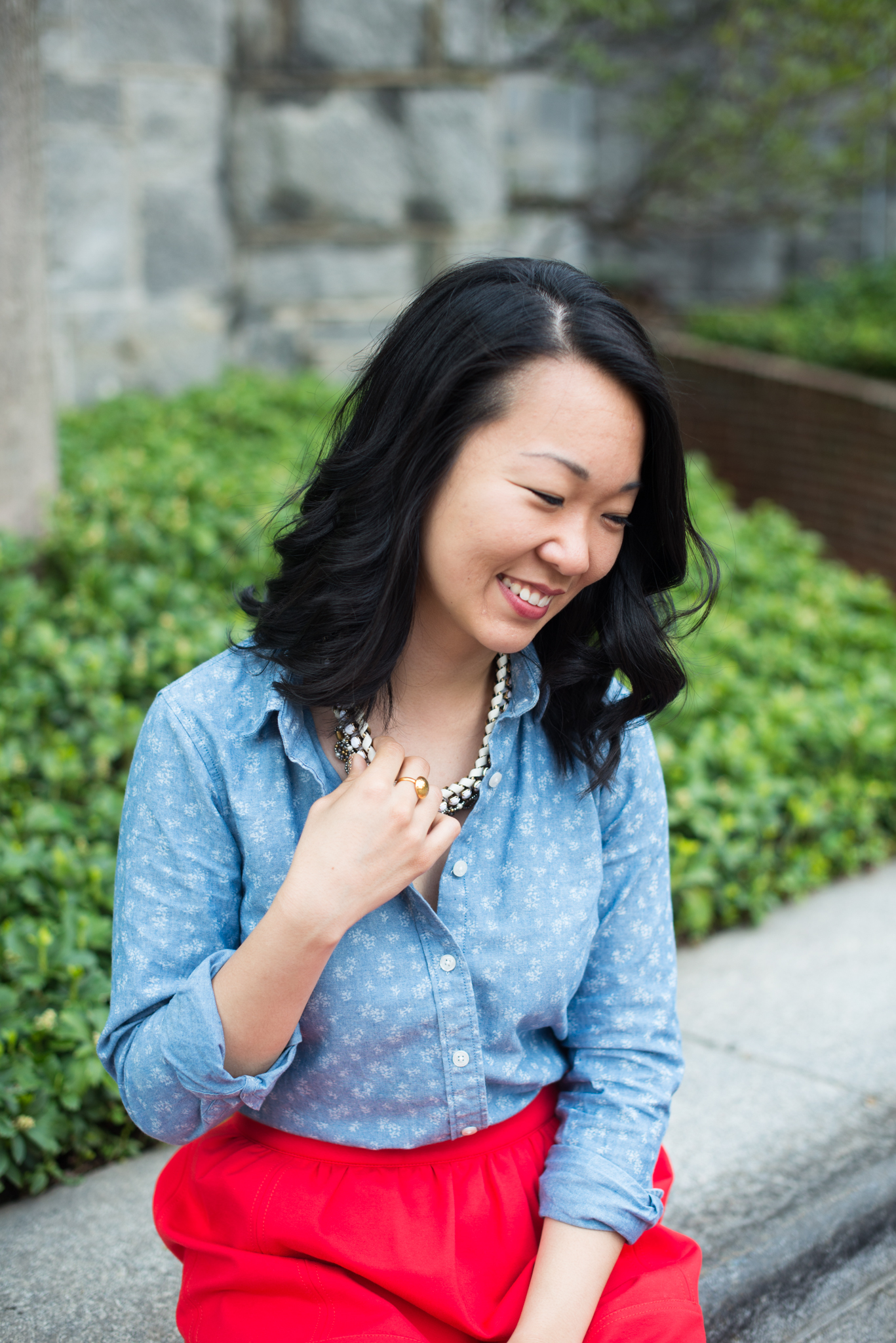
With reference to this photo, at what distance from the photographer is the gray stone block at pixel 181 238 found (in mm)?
5875

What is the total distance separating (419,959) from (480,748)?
28cm

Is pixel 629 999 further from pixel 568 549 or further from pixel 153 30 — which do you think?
pixel 153 30

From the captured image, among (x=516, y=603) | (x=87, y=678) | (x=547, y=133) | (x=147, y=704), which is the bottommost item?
(x=147, y=704)

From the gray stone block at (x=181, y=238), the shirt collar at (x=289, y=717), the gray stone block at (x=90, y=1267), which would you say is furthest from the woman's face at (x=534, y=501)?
the gray stone block at (x=181, y=238)

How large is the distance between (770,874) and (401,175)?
455cm

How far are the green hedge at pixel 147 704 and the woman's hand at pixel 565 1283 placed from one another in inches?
39.9

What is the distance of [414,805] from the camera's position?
1272mm

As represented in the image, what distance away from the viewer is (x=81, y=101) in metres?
5.52

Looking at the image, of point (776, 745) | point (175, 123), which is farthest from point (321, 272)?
point (776, 745)

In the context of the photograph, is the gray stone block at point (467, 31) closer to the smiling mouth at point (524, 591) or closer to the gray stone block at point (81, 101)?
the gray stone block at point (81, 101)

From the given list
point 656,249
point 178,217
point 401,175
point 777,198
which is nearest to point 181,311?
point 178,217

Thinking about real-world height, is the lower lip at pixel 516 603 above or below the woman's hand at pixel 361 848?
above

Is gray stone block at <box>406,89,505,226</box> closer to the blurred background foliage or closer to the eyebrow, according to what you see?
the blurred background foliage

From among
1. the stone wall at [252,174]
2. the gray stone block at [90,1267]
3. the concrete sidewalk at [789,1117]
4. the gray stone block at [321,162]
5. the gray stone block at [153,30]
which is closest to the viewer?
the gray stone block at [90,1267]
